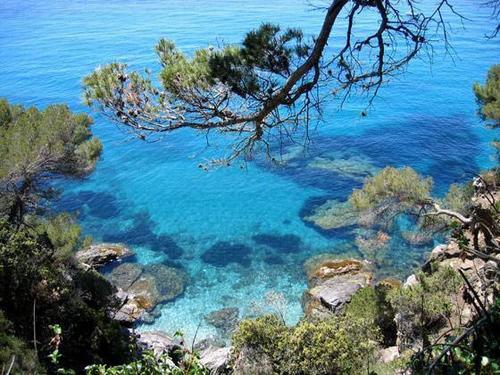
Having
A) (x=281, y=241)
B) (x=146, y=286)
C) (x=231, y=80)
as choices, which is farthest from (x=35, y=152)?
(x=281, y=241)

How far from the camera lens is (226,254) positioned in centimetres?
1930

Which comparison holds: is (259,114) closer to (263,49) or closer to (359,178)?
(263,49)

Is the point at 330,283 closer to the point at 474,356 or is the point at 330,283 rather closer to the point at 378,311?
the point at 378,311

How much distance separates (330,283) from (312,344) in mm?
6516

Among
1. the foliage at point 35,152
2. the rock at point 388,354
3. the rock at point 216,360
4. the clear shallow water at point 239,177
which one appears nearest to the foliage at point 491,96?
the clear shallow water at point 239,177

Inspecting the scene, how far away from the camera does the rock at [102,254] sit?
17.9 meters

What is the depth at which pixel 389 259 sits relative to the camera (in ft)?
58.2

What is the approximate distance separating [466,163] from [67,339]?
22.1 meters

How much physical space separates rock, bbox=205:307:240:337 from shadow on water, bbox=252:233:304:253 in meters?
4.31

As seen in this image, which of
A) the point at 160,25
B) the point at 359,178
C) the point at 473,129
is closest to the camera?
the point at 359,178

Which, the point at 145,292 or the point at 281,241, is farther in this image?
the point at 281,241

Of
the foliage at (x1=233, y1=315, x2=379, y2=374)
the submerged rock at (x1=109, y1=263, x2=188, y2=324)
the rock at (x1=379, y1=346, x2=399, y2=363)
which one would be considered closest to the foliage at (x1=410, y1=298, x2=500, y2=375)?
the foliage at (x1=233, y1=315, x2=379, y2=374)

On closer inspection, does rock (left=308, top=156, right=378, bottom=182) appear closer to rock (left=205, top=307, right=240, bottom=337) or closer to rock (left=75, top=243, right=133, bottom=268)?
rock (left=205, top=307, right=240, bottom=337)

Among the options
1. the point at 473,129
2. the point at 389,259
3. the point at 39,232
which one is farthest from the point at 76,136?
the point at 473,129
